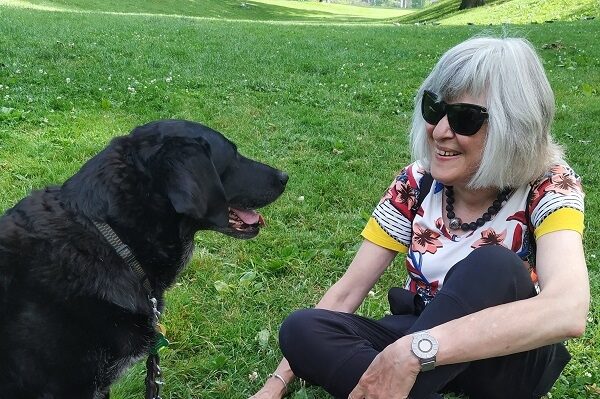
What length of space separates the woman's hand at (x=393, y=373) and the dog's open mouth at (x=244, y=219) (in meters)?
1.03

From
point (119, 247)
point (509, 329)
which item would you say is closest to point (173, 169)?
point (119, 247)

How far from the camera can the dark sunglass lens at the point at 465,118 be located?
2426mm

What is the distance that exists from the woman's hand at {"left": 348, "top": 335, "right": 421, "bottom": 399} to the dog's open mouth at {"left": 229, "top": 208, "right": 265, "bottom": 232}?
40.6 inches

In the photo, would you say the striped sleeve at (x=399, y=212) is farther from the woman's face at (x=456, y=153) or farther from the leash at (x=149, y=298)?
the leash at (x=149, y=298)

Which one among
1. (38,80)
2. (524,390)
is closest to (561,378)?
(524,390)

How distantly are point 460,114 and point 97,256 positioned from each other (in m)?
1.58

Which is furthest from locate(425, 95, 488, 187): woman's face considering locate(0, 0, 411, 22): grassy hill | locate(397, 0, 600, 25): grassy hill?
locate(0, 0, 411, 22): grassy hill

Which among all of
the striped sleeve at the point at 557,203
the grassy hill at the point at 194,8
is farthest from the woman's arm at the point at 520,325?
the grassy hill at the point at 194,8

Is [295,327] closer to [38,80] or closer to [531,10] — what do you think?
[38,80]

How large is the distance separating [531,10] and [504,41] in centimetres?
2198

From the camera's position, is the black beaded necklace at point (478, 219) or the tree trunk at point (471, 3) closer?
the black beaded necklace at point (478, 219)

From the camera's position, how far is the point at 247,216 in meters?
3.04

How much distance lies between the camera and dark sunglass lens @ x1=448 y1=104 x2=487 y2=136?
7.96 ft

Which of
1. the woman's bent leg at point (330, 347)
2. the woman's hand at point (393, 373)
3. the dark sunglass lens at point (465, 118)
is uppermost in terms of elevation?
the dark sunglass lens at point (465, 118)
